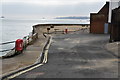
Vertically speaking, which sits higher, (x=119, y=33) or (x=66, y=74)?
(x=119, y=33)

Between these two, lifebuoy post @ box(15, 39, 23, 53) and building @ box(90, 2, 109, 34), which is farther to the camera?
building @ box(90, 2, 109, 34)

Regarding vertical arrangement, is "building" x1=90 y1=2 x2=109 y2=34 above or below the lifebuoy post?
above

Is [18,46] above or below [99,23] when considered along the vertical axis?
below

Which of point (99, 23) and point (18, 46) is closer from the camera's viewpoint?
point (18, 46)

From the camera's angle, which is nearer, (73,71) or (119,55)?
(73,71)

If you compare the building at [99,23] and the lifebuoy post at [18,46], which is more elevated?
the building at [99,23]

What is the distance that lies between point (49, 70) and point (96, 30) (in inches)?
985

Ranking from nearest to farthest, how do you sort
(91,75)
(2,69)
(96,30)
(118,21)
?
(91,75), (2,69), (118,21), (96,30)

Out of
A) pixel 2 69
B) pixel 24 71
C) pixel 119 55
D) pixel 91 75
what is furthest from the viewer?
pixel 119 55

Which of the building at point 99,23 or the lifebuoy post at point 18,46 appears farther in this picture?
the building at point 99,23

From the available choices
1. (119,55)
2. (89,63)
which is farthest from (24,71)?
(119,55)

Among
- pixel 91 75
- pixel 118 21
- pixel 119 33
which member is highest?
pixel 118 21

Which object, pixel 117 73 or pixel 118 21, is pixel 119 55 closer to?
pixel 117 73

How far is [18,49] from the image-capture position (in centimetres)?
1381
